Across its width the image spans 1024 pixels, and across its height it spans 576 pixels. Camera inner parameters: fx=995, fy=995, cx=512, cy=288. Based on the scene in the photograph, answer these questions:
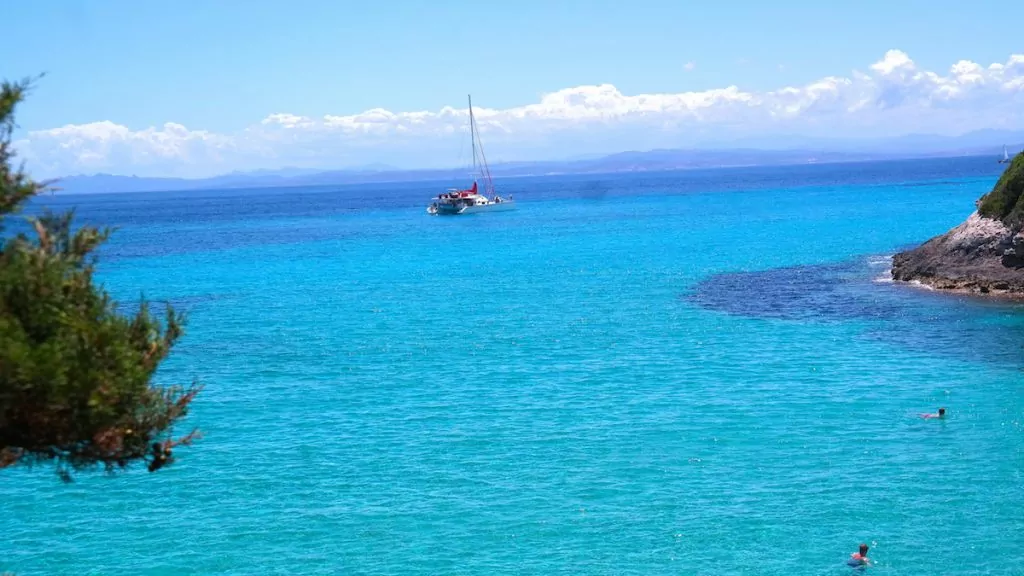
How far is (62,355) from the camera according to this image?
31.6ft

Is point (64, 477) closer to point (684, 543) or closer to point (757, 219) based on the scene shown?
point (684, 543)

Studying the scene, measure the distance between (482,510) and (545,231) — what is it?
9556cm

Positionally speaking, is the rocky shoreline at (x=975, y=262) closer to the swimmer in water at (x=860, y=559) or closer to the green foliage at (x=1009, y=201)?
the green foliage at (x=1009, y=201)

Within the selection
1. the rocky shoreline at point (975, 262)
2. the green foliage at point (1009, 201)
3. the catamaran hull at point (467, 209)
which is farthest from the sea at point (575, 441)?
the catamaran hull at point (467, 209)

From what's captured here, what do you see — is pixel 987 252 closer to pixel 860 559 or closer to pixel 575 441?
pixel 575 441

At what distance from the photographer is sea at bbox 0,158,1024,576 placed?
2231cm

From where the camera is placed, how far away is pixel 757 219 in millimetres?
126000

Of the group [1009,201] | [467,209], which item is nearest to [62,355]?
[1009,201]

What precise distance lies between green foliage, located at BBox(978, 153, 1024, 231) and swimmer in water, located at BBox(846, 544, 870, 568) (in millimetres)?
37714

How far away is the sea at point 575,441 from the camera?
2231 centimetres

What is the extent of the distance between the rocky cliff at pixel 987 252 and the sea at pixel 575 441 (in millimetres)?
2245

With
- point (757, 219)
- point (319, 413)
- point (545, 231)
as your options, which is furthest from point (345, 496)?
point (757, 219)

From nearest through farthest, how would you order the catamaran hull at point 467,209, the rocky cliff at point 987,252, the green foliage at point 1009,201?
the rocky cliff at point 987,252, the green foliage at point 1009,201, the catamaran hull at point 467,209

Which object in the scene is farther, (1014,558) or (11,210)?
(1014,558)
